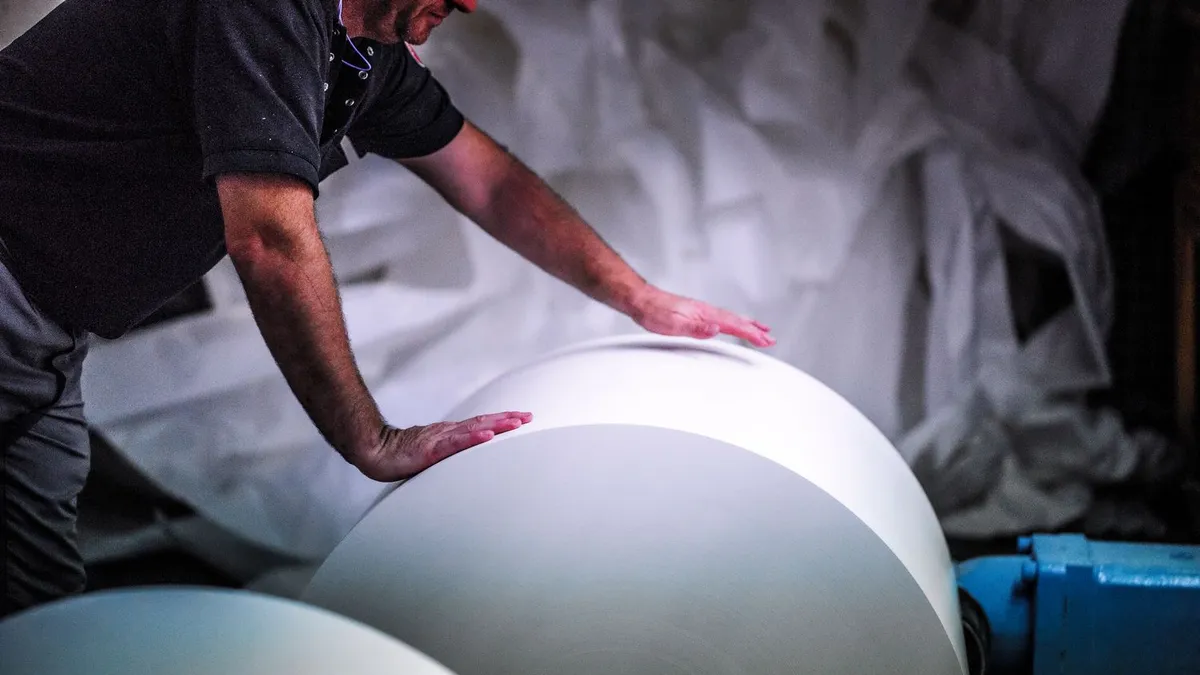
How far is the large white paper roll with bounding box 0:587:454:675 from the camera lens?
2.21 ft

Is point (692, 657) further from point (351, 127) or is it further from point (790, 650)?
point (351, 127)

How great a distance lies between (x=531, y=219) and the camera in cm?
136

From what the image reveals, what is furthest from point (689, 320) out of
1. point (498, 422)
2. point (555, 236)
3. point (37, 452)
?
point (37, 452)

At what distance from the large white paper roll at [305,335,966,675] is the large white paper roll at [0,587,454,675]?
311 millimetres

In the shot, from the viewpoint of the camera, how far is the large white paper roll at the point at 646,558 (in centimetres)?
100

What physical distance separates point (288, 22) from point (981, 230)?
123 centimetres

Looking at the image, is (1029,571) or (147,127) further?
(1029,571)

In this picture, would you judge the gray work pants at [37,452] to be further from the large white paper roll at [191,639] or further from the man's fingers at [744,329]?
the man's fingers at [744,329]

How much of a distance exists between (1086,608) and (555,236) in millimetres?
758

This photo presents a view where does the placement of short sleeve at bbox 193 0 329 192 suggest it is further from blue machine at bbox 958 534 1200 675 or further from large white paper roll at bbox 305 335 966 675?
blue machine at bbox 958 534 1200 675

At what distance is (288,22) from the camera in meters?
0.93

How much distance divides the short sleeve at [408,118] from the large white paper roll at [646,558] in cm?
41

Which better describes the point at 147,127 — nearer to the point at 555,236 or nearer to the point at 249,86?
the point at 249,86

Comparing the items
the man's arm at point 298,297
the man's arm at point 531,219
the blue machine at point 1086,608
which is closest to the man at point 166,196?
the man's arm at point 298,297
